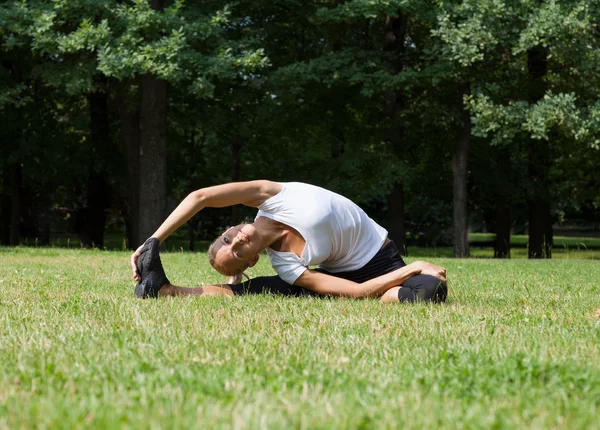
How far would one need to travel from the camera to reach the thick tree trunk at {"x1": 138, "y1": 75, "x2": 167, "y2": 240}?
20625mm

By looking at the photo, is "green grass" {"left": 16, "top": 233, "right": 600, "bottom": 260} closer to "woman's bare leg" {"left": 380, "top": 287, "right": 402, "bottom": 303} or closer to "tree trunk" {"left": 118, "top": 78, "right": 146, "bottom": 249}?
"tree trunk" {"left": 118, "top": 78, "right": 146, "bottom": 249}

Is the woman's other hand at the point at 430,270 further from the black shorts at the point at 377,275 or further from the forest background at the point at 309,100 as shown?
the forest background at the point at 309,100

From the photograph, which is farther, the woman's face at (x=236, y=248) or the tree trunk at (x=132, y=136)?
the tree trunk at (x=132, y=136)

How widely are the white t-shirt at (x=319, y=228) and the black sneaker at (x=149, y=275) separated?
3.14 feet

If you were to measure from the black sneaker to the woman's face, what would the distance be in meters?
0.51

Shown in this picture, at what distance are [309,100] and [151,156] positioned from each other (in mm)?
6124

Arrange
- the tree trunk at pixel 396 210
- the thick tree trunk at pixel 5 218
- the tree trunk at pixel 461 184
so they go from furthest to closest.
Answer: the thick tree trunk at pixel 5 218 → the tree trunk at pixel 396 210 → the tree trunk at pixel 461 184

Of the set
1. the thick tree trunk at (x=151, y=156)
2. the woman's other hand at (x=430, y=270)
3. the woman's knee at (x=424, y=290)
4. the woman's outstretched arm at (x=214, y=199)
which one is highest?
the thick tree trunk at (x=151, y=156)

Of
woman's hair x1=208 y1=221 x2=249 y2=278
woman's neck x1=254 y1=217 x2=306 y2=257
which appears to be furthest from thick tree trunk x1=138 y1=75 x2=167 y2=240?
woman's neck x1=254 y1=217 x2=306 y2=257

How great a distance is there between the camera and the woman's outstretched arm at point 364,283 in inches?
259

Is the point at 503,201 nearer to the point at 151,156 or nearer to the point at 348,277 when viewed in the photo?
the point at 151,156

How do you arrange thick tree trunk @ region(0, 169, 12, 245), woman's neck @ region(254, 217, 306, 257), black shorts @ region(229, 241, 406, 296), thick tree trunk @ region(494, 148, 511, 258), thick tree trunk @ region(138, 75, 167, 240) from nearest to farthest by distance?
1. woman's neck @ region(254, 217, 306, 257)
2. black shorts @ region(229, 241, 406, 296)
3. thick tree trunk @ region(138, 75, 167, 240)
4. thick tree trunk @ region(494, 148, 511, 258)
5. thick tree trunk @ region(0, 169, 12, 245)

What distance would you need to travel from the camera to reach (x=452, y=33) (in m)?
19.2

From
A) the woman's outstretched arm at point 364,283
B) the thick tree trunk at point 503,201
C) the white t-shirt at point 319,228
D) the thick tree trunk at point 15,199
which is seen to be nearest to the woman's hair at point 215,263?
the white t-shirt at point 319,228
